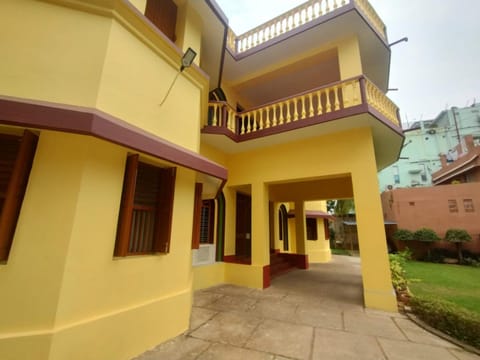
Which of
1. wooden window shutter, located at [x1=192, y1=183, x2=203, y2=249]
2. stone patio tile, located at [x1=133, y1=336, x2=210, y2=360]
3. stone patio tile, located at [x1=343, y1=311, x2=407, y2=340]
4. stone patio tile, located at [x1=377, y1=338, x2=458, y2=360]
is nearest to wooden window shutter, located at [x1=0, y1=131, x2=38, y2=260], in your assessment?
stone patio tile, located at [x1=133, y1=336, x2=210, y2=360]

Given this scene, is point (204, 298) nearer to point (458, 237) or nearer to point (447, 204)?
point (458, 237)

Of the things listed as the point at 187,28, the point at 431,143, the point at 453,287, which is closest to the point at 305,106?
the point at 187,28

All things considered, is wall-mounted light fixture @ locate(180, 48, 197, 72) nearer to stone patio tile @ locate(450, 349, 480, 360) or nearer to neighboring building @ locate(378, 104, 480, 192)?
stone patio tile @ locate(450, 349, 480, 360)

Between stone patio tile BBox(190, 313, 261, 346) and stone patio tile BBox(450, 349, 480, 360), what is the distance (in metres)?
Answer: 2.98

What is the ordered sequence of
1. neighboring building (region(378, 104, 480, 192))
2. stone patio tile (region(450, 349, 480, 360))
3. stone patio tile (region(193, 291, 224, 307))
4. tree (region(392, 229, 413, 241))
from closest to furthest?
stone patio tile (region(450, 349, 480, 360))
stone patio tile (region(193, 291, 224, 307))
tree (region(392, 229, 413, 241))
neighboring building (region(378, 104, 480, 192))

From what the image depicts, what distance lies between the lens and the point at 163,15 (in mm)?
4461

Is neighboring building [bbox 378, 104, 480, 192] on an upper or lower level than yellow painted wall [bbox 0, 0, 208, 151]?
upper

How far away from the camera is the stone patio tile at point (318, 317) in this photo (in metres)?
3.88

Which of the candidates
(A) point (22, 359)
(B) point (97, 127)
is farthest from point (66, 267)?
(B) point (97, 127)

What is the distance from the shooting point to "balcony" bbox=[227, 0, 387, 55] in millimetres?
5902

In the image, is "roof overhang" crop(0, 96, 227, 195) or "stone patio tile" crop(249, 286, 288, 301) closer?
"roof overhang" crop(0, 96, 227, 195)

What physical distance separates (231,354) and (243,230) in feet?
19.2

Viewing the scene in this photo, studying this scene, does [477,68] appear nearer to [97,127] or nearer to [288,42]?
[288,42]

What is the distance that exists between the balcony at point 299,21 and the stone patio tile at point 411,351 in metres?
7.65
